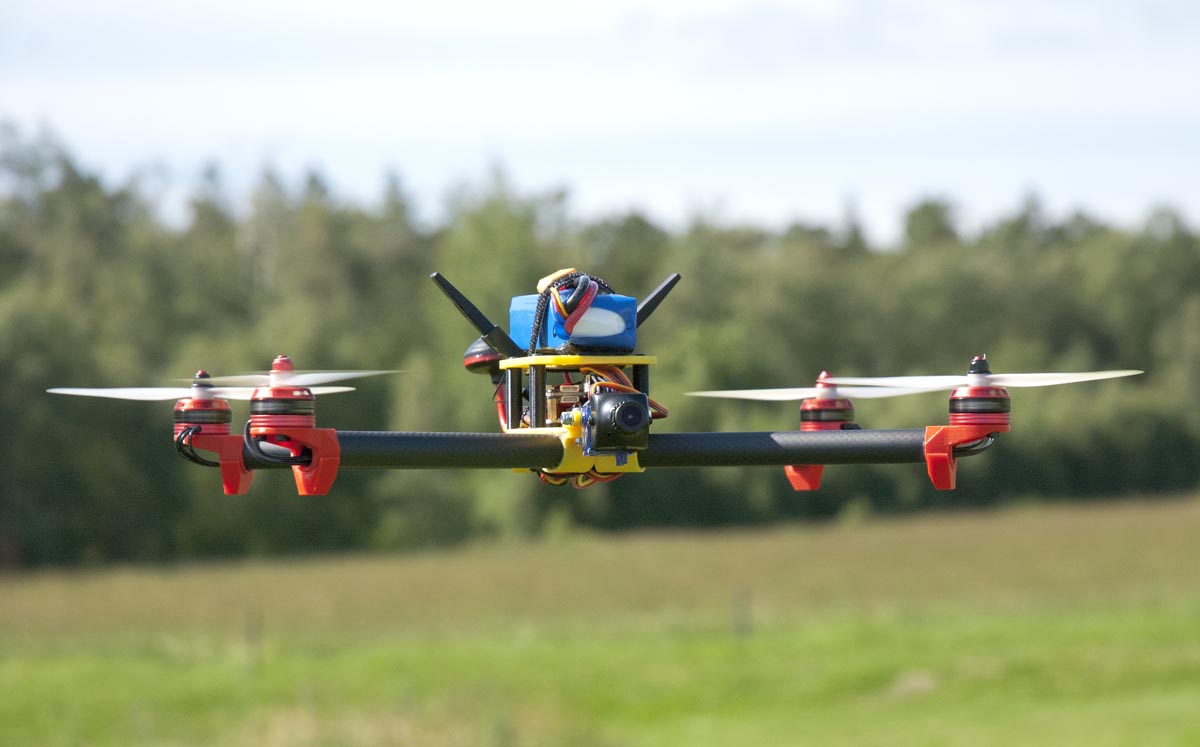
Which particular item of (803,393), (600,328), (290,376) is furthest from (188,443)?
(803,393)

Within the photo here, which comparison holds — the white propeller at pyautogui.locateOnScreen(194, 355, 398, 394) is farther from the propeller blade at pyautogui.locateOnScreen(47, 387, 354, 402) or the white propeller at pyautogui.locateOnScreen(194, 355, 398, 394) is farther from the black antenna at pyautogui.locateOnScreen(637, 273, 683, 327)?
the black antenna at pyautogui.locateOnScreen(637, 273, 683, 327)

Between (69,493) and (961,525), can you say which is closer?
(69,493)

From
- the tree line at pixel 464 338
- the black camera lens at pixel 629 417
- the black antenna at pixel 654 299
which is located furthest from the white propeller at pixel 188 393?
the tree line at pixel 464 338

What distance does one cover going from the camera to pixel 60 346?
56.2m

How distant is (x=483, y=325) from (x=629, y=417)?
22.5 inches

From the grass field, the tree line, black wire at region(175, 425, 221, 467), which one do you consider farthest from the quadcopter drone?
the tree line

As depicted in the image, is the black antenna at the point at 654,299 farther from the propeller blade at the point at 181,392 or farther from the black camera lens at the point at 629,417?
the propeller blade at the point at 181,392

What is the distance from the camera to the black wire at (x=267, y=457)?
475 cm

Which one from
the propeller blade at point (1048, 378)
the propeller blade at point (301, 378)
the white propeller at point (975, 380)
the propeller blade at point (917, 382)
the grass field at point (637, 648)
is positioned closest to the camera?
the propeller blade at point (1048, 378)

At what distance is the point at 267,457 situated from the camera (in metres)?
4.78

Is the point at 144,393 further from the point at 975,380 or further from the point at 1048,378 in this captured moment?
the point at 1048,378

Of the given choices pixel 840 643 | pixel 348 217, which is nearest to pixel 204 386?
pixel 840 643

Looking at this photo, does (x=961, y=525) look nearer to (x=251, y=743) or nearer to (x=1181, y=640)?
(x=1181, y=640)

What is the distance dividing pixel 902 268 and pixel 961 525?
122 ft
